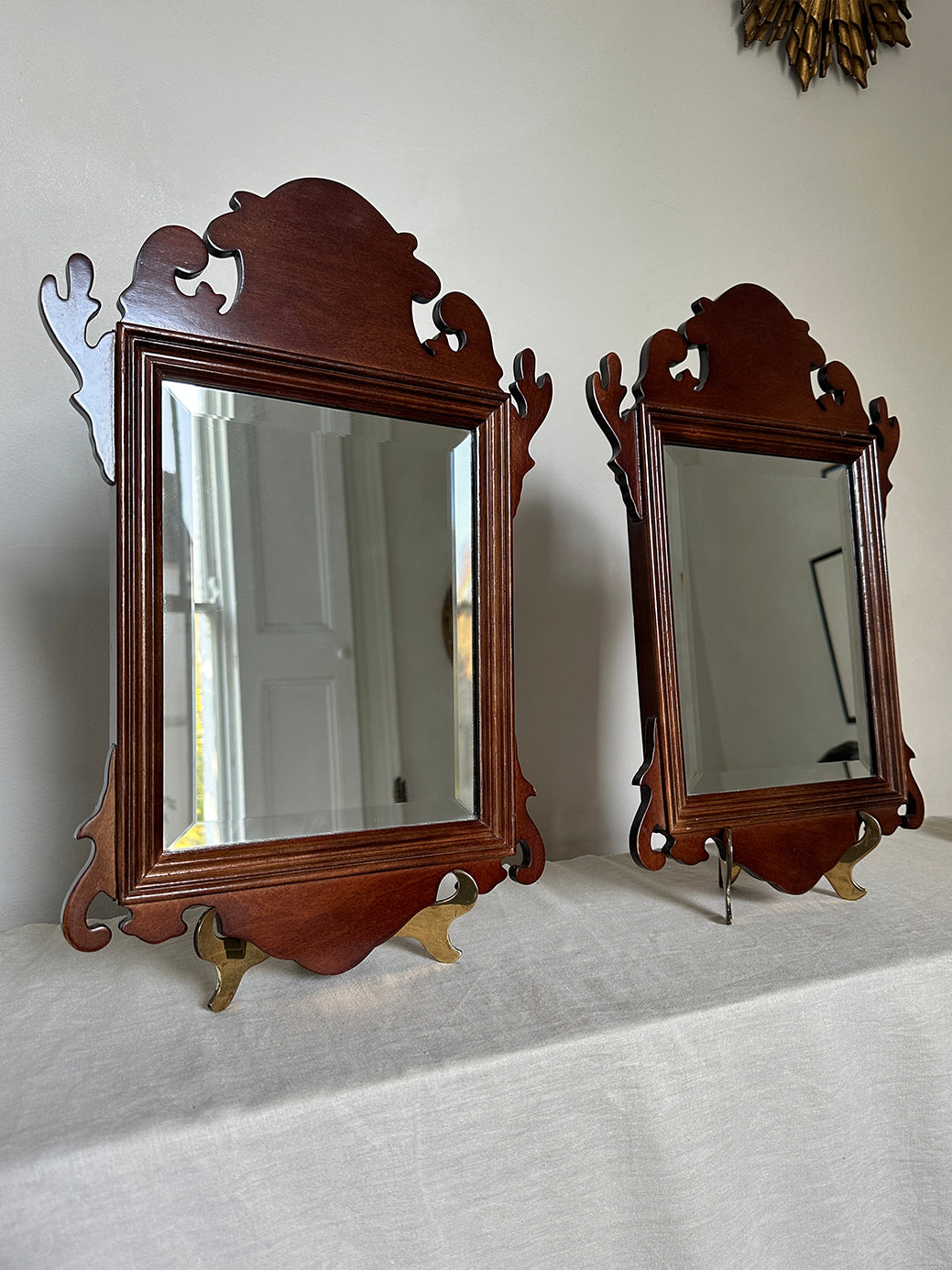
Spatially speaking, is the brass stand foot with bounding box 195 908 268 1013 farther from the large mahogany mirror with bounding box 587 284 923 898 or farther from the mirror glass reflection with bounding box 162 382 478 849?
the large mahogany mirror with bounding box 587 284 923 898

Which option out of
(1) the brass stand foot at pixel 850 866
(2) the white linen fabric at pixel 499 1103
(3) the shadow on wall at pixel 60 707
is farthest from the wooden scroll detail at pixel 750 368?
(3) the shadow on wall at pixel 60 707

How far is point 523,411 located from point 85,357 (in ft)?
1.37

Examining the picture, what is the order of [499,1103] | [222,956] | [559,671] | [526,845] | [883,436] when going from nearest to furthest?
[499,1103], [222,956], [526,845], [883,436], [559,671]

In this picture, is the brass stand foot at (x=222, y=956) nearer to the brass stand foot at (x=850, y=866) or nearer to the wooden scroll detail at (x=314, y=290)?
the wooden scroll detail at (x=314, y=290)

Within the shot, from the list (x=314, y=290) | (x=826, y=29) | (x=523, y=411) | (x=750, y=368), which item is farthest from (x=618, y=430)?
(x=826, y=29)

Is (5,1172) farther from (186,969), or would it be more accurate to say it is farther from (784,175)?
(784,175)

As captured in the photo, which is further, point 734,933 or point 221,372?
point 734,933

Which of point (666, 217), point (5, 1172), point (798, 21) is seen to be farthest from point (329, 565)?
point (798, 21)

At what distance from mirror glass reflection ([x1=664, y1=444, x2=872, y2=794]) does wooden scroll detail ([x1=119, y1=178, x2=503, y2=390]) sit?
289mm

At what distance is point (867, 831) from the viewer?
98 cm

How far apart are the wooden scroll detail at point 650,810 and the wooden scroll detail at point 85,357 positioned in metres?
0.56

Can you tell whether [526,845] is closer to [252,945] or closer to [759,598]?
[252,945]

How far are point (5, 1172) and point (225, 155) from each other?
1.11m

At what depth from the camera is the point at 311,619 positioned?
782mm
